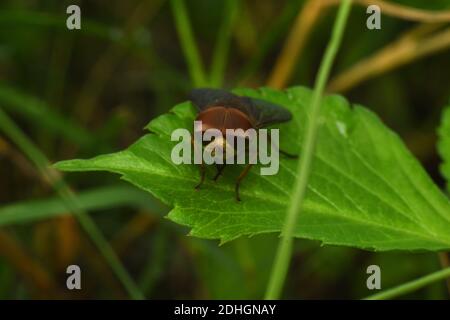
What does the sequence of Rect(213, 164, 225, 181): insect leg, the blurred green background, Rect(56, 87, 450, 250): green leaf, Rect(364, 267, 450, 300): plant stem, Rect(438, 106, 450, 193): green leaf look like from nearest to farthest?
1. Rect(364, 267, 450, 300): plant stem
2. Rect(56, 87, 450, 250): green leaf
3. Rect(213, 164, 225, 181): insect leg
4. Rect(438, 106, 450, 193): green leaf
5. the blurred green background

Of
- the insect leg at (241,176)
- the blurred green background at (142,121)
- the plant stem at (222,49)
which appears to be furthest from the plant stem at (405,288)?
the plant stem at (222,49)

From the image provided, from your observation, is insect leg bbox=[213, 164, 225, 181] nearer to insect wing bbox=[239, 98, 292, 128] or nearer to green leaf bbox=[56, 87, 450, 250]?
green leaf bbox=[56, 87, 450, 250]

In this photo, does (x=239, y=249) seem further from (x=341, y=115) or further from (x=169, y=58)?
(x=169, y=58)

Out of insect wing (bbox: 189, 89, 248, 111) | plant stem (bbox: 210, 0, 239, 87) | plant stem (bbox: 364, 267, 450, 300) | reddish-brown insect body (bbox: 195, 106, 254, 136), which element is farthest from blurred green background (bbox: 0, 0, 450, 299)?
plant stem (bbox: 364, 267, 450, 300)

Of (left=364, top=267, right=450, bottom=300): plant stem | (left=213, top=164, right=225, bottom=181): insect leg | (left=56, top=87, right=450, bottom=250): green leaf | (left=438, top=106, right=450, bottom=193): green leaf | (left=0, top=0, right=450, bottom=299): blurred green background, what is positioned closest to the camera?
(left=364, top=267, right=450, bottom=300): plant stem

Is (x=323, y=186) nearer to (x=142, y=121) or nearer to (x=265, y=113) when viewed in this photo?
(x=265, y=113)

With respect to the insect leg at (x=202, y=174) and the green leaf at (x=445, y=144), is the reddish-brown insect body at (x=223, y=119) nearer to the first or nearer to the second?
the insect leg at (x=202, y=174)
